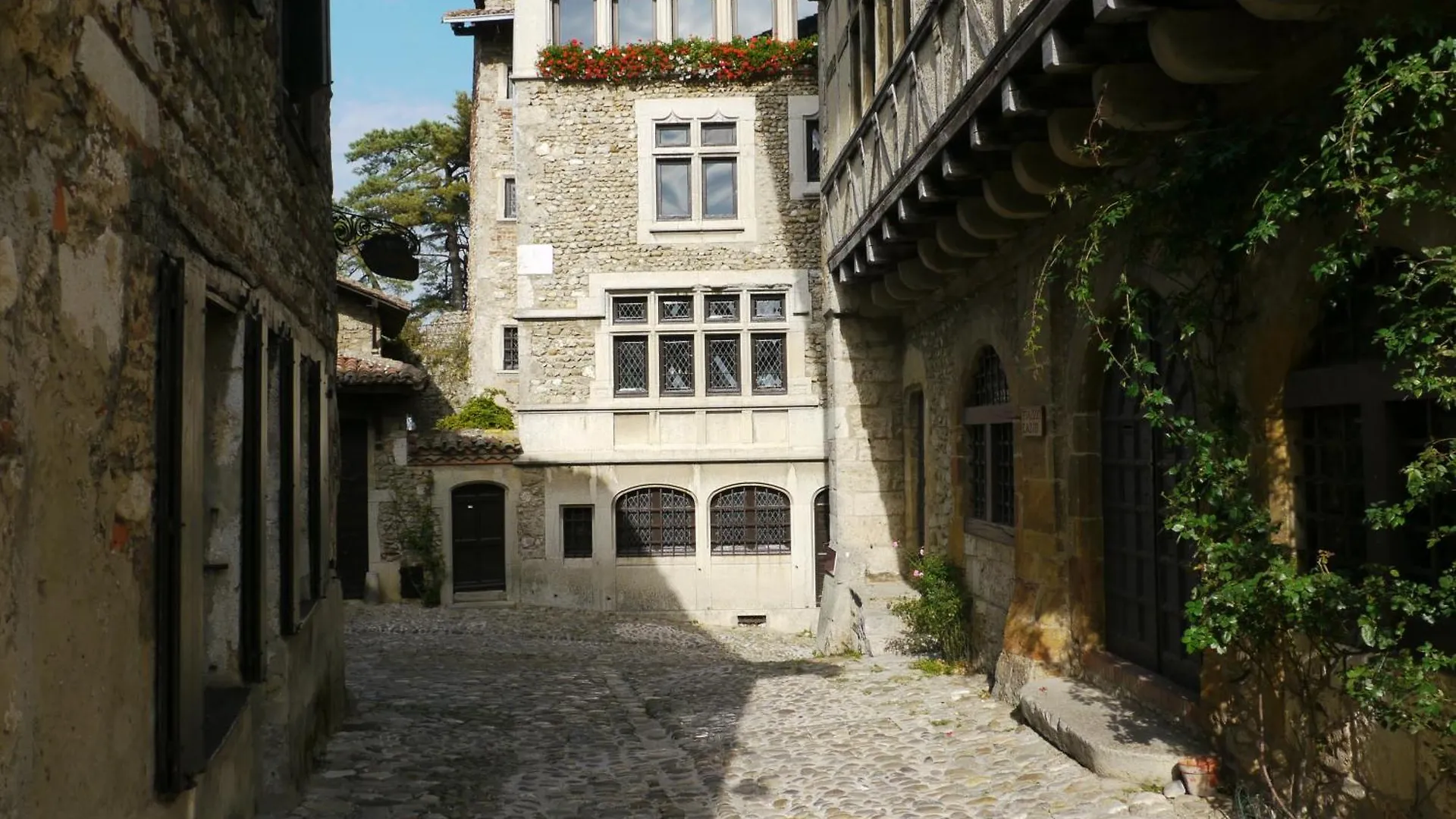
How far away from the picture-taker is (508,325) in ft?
70.3

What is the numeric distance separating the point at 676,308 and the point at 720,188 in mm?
1906

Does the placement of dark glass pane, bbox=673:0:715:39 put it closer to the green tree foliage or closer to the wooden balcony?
the wooden balcony

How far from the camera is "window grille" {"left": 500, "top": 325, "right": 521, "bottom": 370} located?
68.9ft

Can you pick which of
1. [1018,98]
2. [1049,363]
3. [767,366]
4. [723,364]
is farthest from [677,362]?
[1018,98]

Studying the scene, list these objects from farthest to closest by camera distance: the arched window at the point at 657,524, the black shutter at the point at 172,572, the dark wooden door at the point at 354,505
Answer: the arched window at the point at 657,524, the dark wooden door at the point at 354,505, the black shutter at the point at 172,572

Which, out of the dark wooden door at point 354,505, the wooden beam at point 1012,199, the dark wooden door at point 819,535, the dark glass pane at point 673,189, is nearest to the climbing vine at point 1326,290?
the wooden beam at point 1012,199

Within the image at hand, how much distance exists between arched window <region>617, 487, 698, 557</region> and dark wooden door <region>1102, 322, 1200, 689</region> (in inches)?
375

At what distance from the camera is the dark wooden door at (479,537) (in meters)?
15.8

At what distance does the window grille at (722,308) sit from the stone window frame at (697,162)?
2.71 feet

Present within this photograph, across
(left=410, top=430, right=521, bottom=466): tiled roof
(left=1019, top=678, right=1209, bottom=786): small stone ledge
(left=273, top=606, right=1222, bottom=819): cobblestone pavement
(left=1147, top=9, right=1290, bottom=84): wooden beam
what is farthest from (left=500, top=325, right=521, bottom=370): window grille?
(left=1147, top=9, right=1290, bottom=84): wooden beam

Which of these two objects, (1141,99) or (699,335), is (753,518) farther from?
(1141,99)

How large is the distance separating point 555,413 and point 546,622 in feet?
10.1

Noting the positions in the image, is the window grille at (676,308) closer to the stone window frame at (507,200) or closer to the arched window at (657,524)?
the arched window at (657,524)

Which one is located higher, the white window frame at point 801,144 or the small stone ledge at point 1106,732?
the white window frame at point 801,144
